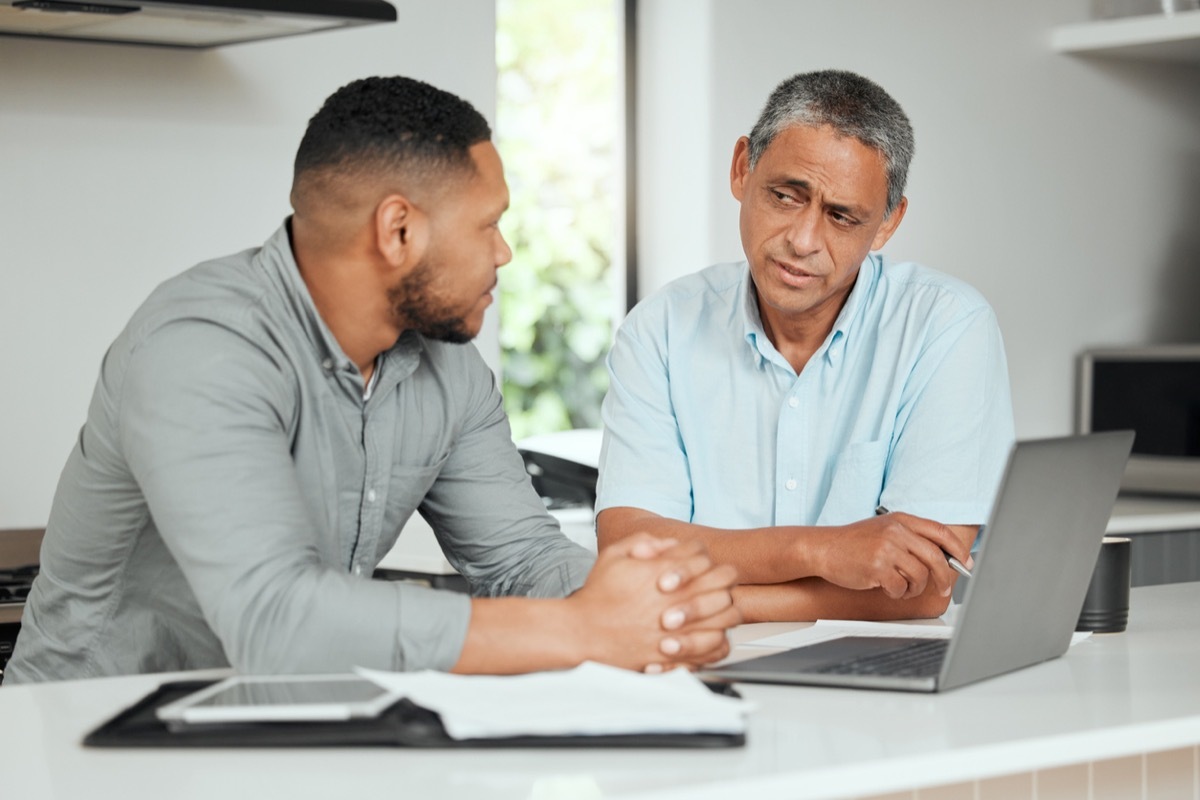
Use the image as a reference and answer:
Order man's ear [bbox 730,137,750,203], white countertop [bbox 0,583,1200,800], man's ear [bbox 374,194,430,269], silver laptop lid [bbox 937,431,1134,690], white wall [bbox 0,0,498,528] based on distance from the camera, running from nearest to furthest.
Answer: white countertop [bbox 0,583,1200,800] → silver laptop lid [bbox 937,431,1134,690] → man's ear [bbox 374,194,430,269] → man's ear [bbox 730,137,750,203] → white wall [bbox 0,0,498,528]

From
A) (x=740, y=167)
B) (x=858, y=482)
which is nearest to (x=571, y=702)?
(x=858, y=482)

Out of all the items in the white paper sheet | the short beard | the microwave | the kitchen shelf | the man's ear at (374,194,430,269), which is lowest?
the microwave

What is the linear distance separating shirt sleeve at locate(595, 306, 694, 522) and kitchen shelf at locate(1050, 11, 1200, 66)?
2.09 m

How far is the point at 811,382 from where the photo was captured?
201cm

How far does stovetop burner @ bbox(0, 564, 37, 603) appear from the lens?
7.43ft

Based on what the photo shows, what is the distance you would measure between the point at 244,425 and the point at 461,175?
33cm

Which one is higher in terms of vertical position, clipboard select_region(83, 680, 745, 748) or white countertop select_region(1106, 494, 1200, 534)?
clipboard select_region(83, 680, 745, 748)

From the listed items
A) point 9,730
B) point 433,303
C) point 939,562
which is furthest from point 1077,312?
point 9,730

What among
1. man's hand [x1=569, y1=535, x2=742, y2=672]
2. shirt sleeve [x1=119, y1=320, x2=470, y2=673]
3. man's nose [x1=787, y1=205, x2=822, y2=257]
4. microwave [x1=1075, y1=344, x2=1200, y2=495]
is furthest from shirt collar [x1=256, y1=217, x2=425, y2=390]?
microwave [x1=1075, y1=344, x2=1200, y2=495]

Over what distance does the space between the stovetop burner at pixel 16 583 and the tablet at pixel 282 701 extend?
1.17m

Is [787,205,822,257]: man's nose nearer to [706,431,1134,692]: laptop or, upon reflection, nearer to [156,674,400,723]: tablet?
[706,431,1134,692]: laptop

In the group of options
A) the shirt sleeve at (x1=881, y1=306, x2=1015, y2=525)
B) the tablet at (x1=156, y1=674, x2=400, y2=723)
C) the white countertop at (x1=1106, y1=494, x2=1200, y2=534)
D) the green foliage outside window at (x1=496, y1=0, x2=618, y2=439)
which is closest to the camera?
the tablet at (x1=156, y1=674, x2=400, y2=723)

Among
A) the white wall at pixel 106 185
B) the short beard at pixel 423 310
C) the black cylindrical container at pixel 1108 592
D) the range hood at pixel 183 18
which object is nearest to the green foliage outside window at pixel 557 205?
the white wall at pixel 106 185

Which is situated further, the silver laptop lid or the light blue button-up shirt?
the light blue button-up shirt
